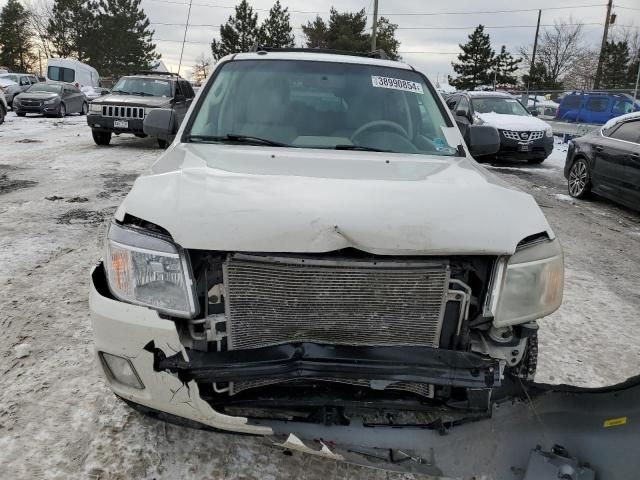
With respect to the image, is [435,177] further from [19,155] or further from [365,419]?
[19,155]

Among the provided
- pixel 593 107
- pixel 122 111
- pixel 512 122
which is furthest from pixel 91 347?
pixel 593 107

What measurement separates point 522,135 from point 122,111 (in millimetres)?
8960

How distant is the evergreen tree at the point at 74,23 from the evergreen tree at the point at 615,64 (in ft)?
164

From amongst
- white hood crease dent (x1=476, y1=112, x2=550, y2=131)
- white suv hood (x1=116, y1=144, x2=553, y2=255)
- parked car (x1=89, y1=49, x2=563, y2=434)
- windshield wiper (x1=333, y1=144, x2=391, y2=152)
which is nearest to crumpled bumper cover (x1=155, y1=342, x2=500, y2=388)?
parked car (x1=89, y1=49, x2=563, y2=434)

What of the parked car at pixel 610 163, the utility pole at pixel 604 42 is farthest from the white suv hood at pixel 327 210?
the utility pole at pixel 604 42

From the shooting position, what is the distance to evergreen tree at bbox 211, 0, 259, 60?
56719 millimetres

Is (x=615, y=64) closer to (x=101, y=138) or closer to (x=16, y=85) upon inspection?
(x=16, y=85)

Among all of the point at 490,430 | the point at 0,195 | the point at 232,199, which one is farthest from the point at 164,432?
the point at 0,195

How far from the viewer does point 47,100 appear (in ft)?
67.0

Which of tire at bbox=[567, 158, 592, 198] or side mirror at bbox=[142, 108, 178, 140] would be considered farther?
tire at bbox=[567, 158, 592, 198]

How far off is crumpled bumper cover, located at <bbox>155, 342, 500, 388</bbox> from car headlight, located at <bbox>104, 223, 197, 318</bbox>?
19 centimetres

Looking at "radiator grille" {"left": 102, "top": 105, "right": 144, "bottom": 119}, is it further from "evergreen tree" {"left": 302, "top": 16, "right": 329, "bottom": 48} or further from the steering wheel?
"evergreen tree" {"left": 302, "top": 16, "right": 329, "bottom": 48}

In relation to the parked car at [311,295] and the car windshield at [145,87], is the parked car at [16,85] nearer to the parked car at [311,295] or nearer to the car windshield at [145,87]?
the car windshield at [145,87]

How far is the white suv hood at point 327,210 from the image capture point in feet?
5.99
